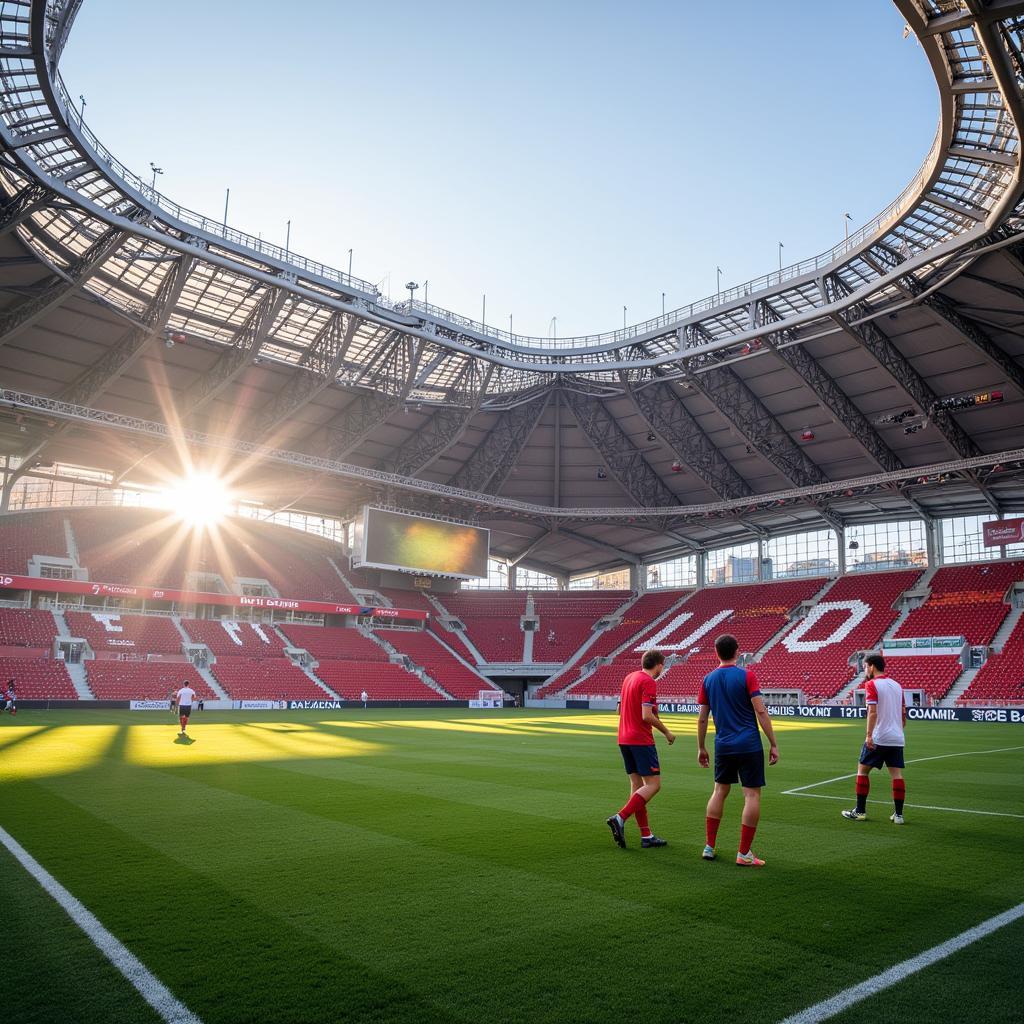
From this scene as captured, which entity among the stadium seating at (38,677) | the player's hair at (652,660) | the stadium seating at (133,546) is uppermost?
the stadium seating at (133,546)

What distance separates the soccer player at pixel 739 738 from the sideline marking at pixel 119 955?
198 inches

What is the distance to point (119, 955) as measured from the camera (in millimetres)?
5387

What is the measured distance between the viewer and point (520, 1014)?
4539 millimetres

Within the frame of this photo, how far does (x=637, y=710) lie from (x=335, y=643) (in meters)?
51.0

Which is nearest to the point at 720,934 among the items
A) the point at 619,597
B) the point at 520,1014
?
the point at 520,1014

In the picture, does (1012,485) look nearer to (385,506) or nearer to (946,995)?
(385,506)

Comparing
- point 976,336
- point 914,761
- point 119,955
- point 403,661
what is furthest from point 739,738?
point 403,661

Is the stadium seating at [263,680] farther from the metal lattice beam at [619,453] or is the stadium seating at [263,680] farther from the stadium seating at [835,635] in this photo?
the stadium seating at [835,635]

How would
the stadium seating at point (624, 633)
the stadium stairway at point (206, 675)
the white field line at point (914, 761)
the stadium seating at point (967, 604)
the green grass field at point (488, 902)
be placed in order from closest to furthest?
the green grass field at point (488, 902)
the white field line at point (914, 761)
the stadium stairway at point (206, 675)
the stadium seating at point (967, 604)
the stadium seating at point (624, 633)

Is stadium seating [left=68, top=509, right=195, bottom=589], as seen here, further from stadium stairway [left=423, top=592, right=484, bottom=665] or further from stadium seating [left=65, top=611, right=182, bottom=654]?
stadium stairway [left=423, top=592, right=484, bottom=665]

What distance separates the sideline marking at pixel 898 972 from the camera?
4.60 meters

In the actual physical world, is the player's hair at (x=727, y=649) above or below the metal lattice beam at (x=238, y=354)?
below

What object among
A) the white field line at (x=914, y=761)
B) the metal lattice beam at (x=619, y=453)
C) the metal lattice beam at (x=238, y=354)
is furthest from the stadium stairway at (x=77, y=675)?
the white field line at (x=914, y=761)

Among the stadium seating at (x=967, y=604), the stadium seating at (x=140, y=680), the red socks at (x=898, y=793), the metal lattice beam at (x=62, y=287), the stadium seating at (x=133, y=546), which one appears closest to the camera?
the red socks at (x=898, y=793)
